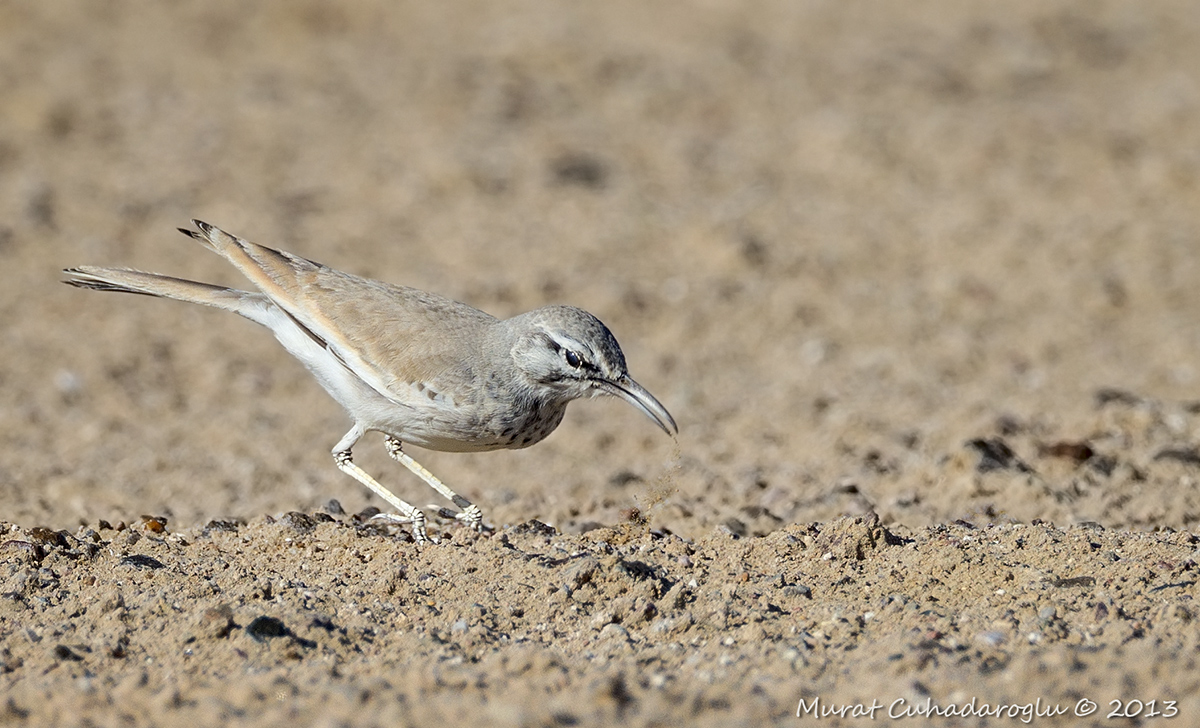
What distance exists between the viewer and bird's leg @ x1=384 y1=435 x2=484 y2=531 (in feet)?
20.4

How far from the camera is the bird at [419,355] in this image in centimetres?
603

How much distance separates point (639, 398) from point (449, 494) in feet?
3.70

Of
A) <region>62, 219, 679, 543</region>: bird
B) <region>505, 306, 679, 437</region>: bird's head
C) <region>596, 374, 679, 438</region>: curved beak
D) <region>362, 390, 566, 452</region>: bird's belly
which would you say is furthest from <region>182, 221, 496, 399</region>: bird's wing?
<region>596, 374, 679, 438</region>: curved beak

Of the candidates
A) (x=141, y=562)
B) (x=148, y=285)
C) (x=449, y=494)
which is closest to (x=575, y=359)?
(x=449, y=494)

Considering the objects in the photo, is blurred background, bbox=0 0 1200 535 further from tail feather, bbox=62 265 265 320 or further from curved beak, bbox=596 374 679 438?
tail feather, bbox=62 265 265 320

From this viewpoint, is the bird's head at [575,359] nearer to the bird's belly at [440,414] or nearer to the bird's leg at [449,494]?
the bird's belly at [440,414]

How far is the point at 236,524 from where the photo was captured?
21.0 feet

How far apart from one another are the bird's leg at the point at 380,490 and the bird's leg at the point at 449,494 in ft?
0.58

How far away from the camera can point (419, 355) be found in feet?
20.2

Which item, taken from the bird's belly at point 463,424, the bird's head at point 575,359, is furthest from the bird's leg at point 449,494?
the bird's head at point 575,359

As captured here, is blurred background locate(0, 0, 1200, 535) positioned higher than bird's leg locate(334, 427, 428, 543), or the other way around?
blurred background locate(0, 0, 1200, 535)

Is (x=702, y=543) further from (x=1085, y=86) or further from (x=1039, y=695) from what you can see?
(x=1085, y=86)

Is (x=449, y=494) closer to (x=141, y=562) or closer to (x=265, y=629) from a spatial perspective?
(x=141, y=562)

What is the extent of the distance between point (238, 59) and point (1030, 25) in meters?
11.0
